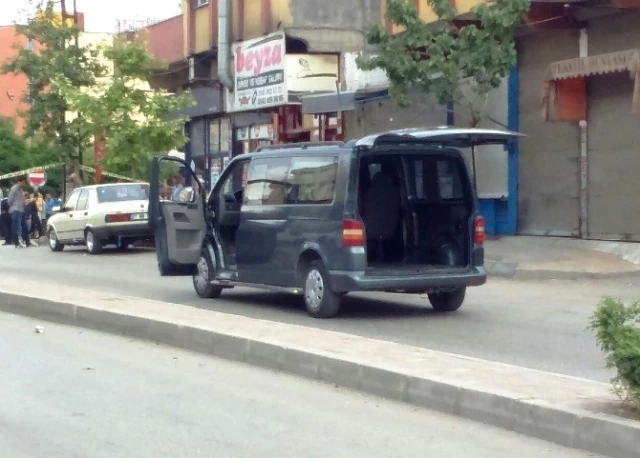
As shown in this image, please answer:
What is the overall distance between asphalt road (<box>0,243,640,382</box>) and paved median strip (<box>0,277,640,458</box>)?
1099 mm

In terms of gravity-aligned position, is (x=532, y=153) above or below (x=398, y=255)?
above

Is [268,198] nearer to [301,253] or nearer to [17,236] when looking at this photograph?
[301,253]

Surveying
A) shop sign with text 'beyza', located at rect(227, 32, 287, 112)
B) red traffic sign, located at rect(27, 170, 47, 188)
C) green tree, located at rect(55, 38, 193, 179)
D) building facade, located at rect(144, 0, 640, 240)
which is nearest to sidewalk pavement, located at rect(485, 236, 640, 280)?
building facade, located at rect(144, 0, 640, 240)

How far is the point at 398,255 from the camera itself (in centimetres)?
1379

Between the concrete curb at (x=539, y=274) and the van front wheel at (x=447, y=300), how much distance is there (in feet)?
14.9

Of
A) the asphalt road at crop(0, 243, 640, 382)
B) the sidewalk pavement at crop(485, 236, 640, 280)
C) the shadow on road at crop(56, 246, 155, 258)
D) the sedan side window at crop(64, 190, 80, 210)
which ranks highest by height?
the sedan side window at crop(64, 190, 80, 210)

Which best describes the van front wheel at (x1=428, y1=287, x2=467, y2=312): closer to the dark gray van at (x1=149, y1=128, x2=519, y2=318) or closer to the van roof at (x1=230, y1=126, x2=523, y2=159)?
the dark gray van at (x1=149, y1=128, x2=519, y2=318)

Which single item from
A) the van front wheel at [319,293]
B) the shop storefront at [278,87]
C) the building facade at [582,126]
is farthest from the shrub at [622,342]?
the shop storefront at [278,87]

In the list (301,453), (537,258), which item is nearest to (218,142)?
(537,258)

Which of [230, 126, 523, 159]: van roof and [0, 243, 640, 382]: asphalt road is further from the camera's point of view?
[230, 126, 523, 159]: van roof

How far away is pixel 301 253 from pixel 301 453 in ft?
20.2

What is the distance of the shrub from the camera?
6957 millimetres

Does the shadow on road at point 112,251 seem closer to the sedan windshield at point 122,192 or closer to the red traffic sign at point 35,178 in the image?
the sedan windshield at point 122,192

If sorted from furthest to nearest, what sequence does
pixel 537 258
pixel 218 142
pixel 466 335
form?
pixel 218 142, pixel 537 258, pixel 466 335
